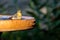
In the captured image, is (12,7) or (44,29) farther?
(12,7)

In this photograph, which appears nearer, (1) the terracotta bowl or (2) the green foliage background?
(1) the terracotta bowl

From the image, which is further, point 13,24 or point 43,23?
point 43,23

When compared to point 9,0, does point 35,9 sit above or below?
below

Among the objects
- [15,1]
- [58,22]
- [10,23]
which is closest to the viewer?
[10,23]

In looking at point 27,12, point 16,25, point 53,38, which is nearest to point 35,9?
point 27,12

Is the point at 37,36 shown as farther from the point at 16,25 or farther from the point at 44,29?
the point at 16,25

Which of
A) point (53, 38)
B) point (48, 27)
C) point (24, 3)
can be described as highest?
point (24, 3)

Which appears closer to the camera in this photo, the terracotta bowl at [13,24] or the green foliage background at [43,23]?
the terracotta bowl at [13,24]

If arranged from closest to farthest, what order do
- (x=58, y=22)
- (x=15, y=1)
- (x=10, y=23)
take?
(x=10, y=23) → (x=58, y=22) → (x=15, y=1)
